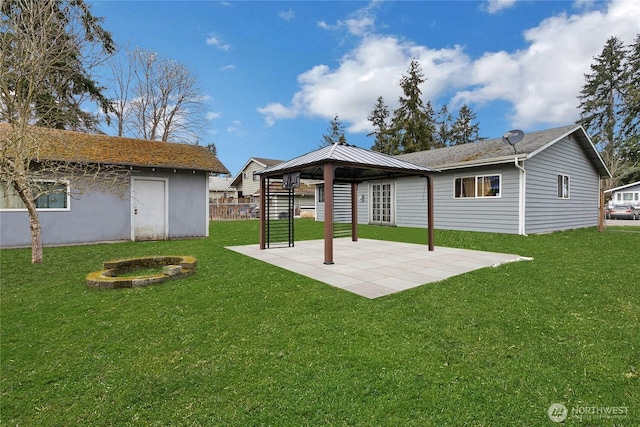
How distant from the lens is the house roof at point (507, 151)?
1052cm

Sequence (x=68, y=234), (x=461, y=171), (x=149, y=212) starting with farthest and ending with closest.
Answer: (x=461, y=171) < (x=149, y=212) < (x=68, y=234)

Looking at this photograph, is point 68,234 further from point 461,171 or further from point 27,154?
point 461,171

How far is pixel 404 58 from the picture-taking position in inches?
1185

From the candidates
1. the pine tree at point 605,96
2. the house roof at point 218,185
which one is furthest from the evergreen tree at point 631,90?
the house roof at point 218,185

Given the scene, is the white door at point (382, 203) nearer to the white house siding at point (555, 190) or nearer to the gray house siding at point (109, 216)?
the white house siding at point (555, 190)

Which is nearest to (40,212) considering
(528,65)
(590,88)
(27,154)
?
(27,154)

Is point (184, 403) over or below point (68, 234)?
below

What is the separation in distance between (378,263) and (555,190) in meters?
10.0

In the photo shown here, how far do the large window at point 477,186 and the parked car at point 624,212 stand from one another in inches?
734

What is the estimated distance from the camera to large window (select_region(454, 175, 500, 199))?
11.1 meters

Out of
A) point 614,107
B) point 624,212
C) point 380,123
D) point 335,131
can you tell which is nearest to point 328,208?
point 624,212

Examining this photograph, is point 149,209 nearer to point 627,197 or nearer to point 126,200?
point 126,200

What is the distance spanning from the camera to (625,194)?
26.6m

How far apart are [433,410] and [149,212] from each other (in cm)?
1023
